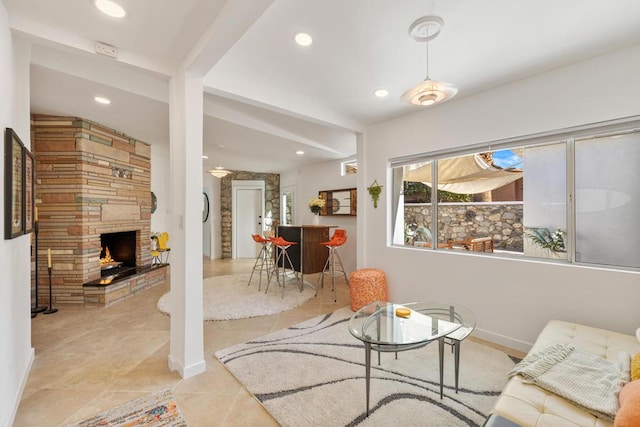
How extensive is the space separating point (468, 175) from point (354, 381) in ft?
8.09

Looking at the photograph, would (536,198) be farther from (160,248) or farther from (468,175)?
(160,248)

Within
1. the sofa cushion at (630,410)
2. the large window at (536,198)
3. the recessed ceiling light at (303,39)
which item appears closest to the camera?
the sofa cushion at (630,410)

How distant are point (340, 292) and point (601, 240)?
3.18 meters

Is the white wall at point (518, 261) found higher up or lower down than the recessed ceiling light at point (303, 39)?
lower down

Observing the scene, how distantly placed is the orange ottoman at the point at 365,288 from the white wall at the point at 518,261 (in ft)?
0.73

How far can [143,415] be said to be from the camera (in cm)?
176

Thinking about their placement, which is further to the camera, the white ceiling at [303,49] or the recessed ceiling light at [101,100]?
the recessed ceiling light at [101,100]

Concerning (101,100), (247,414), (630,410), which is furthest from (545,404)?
(101,100)

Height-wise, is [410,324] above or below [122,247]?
below

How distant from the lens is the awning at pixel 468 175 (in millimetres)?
2934

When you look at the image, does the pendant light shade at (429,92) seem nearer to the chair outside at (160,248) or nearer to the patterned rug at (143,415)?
the patterned rug at (143,415)

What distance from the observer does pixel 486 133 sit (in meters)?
2.80

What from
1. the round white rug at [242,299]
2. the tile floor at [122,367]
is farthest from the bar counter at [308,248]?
the tile floor at [122,367]

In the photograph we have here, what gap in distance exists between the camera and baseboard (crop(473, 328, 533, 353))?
8.40ft
